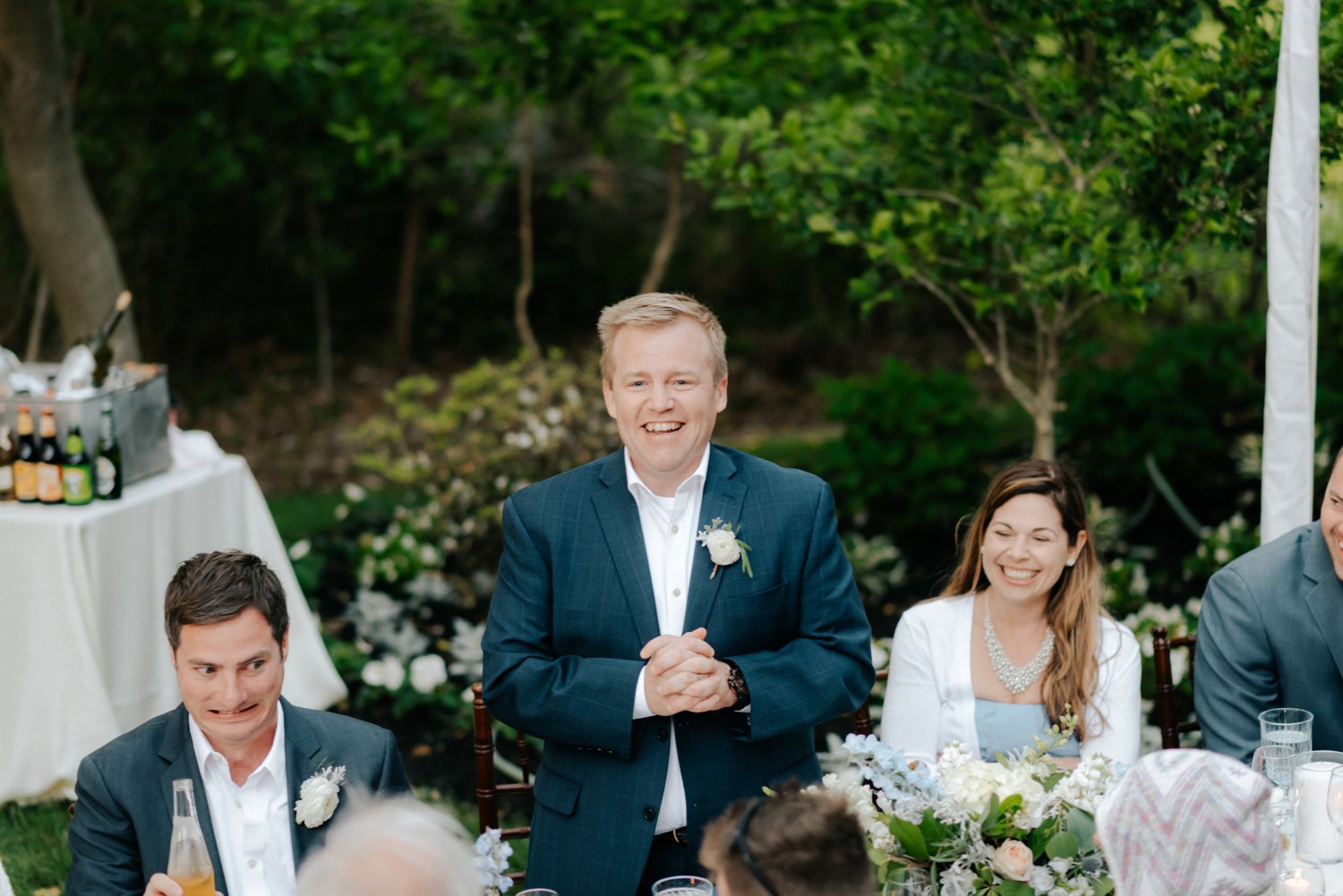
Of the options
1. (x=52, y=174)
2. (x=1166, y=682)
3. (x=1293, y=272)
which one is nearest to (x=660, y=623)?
(x=1166, y=682)

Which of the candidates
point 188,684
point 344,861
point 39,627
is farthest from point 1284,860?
point 39,627

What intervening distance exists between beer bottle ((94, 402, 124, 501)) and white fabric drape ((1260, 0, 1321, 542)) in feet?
12.1

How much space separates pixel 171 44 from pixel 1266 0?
7.64 m

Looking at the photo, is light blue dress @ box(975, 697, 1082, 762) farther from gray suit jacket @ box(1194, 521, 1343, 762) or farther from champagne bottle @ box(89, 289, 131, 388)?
champagne bottle @ box(89, 289, 131, 388)

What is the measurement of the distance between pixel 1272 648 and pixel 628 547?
159 cm

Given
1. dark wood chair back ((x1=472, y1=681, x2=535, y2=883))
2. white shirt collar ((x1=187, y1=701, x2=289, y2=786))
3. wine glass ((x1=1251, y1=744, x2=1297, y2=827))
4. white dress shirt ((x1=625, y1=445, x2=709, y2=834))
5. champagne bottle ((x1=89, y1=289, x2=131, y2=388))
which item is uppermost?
champagne bottle ((x1=89, y1=289, x2=131, y2=388))

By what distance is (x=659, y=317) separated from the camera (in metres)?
2.82

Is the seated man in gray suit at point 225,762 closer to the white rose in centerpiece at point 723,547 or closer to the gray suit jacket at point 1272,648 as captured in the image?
the white rose in centerpiece at point 723,547

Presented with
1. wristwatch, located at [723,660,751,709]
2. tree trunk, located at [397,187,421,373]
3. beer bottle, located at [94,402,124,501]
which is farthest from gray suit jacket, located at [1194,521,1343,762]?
tree trunk, located at [397,187,421,373]

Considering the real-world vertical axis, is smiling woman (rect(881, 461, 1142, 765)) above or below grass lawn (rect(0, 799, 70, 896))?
above

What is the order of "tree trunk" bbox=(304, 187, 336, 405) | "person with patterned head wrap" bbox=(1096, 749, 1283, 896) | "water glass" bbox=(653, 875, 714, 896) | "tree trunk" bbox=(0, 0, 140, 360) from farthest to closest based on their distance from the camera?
"tree trunk" bbox=(304, 187, 336, 405) < "tree trunk" bbox=(0, 0, 140, 360) < "water glass" bbox=(653, 875, 714, 896) < "person with patterned head wrap" bbox=(1096, 749, 1283, 896)

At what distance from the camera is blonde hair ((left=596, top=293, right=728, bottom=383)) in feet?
9.26

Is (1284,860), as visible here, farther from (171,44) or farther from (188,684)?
(171,44)

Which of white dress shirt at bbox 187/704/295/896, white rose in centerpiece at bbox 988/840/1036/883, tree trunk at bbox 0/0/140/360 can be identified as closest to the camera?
white rose in centerpiece at bbox 988/840/1036/883
